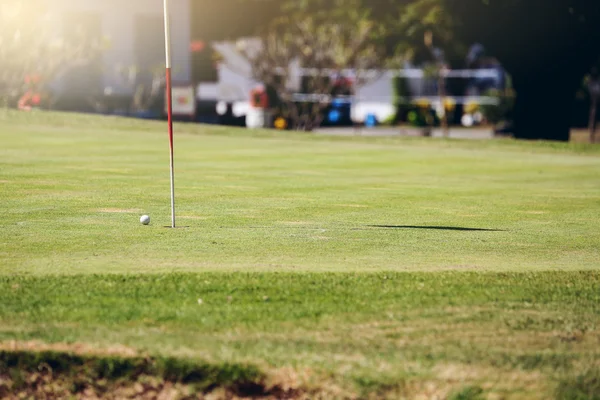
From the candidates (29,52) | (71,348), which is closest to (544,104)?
(29,52)

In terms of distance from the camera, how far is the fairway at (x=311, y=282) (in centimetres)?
637

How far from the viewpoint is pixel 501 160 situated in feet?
75.0

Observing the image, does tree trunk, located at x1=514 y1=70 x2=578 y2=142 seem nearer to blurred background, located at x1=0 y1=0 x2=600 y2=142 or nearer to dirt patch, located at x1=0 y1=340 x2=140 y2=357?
blurred background, located at x1=0 y1=0 x2=600 y2=142

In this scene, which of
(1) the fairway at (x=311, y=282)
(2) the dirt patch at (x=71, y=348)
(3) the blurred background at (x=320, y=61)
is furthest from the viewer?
(3) the blurred background at (x=320, y=61)

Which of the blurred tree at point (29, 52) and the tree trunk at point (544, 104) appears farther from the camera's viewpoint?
the blurred tree at point (29, 52)

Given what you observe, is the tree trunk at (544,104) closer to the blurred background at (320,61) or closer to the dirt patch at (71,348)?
the blurred background at (320,61)

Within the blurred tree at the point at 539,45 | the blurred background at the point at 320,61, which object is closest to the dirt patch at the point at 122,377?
the blurred background at the point at 320,61

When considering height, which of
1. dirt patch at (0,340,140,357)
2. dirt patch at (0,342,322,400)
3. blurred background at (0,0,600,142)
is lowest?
dirt patch at (0,342,322,400)

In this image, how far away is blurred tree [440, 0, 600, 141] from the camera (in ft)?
107

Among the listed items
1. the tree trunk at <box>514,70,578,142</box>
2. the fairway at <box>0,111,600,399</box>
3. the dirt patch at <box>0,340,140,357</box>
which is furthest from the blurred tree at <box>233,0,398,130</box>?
the dirt patch at <box>0,340,140,357</box>

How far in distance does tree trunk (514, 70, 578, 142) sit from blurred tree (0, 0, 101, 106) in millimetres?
17154

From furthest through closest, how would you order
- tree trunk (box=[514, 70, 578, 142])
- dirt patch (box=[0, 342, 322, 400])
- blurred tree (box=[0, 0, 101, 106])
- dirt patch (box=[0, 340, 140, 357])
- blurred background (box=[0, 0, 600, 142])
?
blurred tree (box=[0, 0, 101, 106]), tree trunk (box=[514, 70, 578, 142]), blurred background (box=[0, 0, 600, 142]), dirt patch (box=[0, 340, 140, 357]), dirt patch (box=[0, 342, 322, 400])

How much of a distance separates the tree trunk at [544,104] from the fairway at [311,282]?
1879 centimetres

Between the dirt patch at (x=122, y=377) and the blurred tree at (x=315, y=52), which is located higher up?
the blurred tree at (x=315, y=52)
